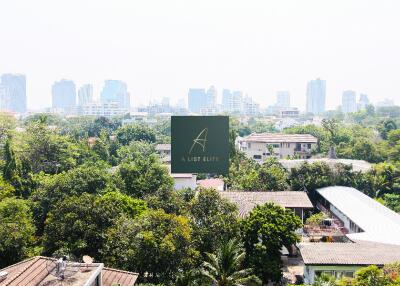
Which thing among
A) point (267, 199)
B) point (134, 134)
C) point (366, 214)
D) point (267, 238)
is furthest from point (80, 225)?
point (134, 134)

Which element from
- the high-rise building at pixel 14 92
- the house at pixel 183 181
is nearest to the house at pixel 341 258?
the house at pixel 183 181

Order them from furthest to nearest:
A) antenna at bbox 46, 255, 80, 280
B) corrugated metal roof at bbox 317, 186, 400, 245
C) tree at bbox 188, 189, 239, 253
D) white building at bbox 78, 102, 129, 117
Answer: white building at bbox 78, 102, 129, 117 → corrugated metal roof at bbox 317, 186, 400, 245 → tree at bbox 188, 189, 239, 253 → antenna at bbox 46, 255, 80, 280

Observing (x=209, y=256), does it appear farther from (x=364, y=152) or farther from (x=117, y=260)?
(x=364, y=152)

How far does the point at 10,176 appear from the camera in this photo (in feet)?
87.7

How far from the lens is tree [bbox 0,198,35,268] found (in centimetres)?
1802

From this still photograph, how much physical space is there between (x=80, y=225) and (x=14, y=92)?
197m

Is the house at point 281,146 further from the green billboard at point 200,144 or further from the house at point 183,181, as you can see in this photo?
the green billboard at point 200,144

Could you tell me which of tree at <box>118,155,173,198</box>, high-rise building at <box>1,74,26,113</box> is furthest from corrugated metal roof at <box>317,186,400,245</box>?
high-rise building at <box>1,74,26,113</box>

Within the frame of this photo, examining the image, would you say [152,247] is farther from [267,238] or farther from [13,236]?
[13,236]

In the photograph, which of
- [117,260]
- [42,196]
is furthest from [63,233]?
[42,196]

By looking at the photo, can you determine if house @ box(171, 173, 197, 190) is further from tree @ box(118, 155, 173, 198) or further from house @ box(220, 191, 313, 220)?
house @ box(220, 191, 313, 220)

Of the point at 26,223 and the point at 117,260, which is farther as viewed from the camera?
the point at 26,223

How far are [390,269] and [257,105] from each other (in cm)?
17532

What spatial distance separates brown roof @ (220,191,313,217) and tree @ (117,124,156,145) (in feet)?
124
